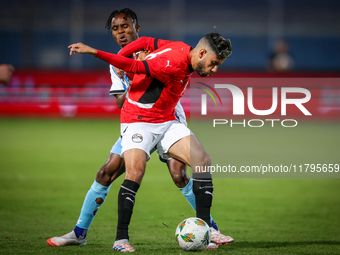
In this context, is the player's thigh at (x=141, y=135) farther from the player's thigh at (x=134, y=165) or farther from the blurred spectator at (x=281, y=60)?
the blurred spectator at (x=281, y=60)

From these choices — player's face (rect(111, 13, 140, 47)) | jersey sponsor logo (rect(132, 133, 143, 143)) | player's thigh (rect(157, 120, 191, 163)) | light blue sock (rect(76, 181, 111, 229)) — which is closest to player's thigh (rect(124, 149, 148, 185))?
jersey sponsor logo (rect(132, 133, 143, 143))

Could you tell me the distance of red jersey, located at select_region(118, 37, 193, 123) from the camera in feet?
13.5

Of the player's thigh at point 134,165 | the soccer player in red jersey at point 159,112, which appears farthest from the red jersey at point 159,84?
the player's thigh at point 134,165

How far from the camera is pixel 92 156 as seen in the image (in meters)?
10.6

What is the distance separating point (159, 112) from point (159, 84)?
0.28 metres

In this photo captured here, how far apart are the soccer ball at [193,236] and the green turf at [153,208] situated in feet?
0.42

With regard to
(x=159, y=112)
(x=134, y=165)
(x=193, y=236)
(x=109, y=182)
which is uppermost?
(x=159, y=112)

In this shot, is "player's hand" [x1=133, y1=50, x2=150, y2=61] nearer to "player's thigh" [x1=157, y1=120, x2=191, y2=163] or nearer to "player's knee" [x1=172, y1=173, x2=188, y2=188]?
"player's thigh" [x1=157, y1=120, x2=191, y2=163]

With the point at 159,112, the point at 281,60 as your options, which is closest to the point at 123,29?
the point at 159,112

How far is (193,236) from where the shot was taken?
3.96 metres

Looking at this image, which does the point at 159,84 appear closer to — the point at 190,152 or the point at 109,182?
the point at 190,152

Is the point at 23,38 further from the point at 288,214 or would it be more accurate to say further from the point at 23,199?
the point at 288,214

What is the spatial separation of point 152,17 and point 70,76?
22.6ft

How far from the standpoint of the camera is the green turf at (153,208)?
4496mm
